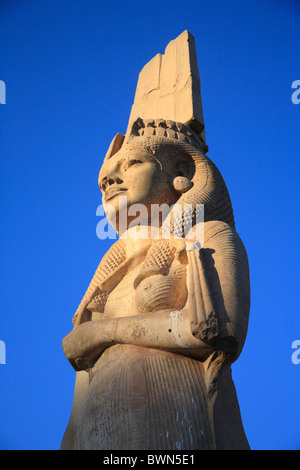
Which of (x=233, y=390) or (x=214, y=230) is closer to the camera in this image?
(x=233, y=390)

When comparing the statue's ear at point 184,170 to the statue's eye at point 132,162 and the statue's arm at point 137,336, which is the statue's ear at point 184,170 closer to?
the statue's eye at point 132,162

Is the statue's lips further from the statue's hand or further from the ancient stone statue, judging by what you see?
the statue's hand

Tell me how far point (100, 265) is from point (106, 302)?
451 millimetres

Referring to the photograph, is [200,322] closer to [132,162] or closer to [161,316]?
[161,316]

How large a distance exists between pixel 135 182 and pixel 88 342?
5.07ft

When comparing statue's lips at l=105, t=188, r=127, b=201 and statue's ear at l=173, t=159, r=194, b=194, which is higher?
statue's ear at l=173, t=159, r=194, b=194

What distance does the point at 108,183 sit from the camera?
15.8ft

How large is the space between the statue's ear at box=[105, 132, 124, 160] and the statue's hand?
1951 millimetres

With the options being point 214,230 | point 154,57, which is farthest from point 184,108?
point 214,230

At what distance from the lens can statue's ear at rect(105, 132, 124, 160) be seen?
5254 mm

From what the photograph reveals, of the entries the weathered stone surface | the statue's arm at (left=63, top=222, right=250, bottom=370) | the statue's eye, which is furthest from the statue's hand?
the weathered stone surface
